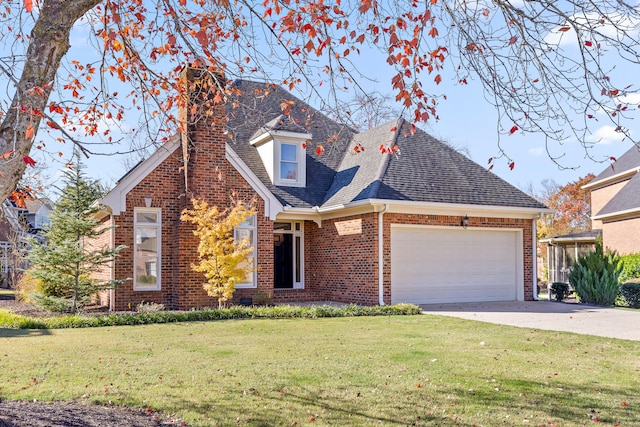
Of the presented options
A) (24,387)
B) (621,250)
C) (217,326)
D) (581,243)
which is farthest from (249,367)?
(581,243)

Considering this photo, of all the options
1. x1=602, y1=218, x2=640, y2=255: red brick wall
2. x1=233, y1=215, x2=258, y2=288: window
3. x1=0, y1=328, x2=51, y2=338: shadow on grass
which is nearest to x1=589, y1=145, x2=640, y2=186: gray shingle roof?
x1=602, y1=218, x2=640, y2=255: red brick wall

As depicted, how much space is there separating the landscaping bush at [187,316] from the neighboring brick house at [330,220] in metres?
1.97

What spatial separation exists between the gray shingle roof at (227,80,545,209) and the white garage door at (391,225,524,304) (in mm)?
1074

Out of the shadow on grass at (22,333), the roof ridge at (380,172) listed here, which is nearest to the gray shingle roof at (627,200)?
the roof ridge at (380,172)

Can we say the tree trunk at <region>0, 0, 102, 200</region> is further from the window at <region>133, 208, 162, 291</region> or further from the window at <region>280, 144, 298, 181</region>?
the window at <region>280, 144, 298, 181</region>

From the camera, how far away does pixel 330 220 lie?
709 inches

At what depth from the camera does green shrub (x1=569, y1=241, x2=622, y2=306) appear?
56.9 ft

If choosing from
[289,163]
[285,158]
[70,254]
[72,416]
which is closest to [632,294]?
[289,163]

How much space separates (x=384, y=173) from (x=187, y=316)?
23.7ft

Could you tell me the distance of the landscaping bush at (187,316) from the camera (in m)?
11.6

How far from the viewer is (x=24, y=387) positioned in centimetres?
633

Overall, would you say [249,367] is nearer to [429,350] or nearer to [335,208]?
[429,350]

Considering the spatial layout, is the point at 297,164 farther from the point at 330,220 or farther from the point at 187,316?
the point at 187,316

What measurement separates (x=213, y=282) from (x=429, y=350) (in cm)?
714
